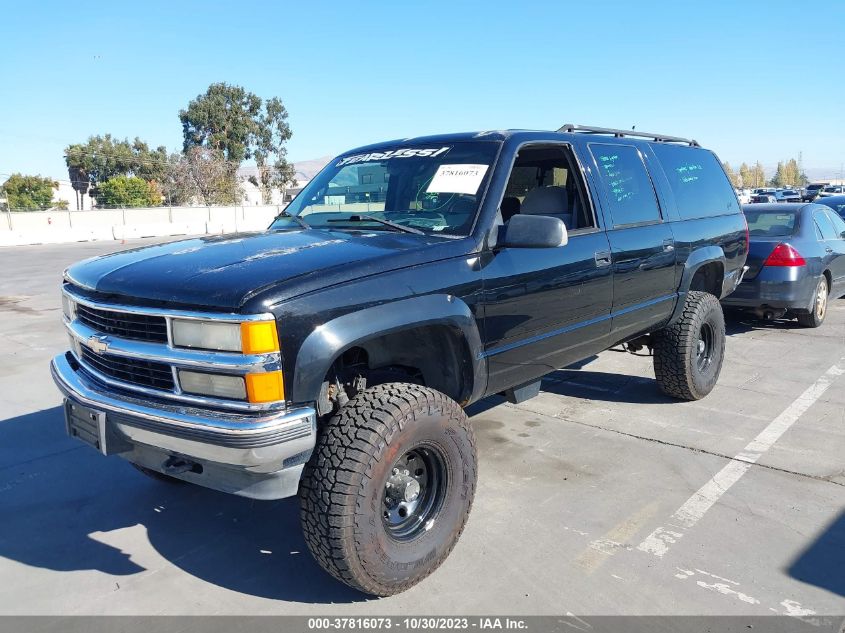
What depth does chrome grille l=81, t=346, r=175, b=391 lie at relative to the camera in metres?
2.71

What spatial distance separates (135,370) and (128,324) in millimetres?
199

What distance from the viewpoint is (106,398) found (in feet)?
9.55

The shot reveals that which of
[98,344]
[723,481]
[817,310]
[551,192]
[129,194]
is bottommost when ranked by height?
[723,481]

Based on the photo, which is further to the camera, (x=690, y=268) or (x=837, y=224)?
(x=837, y=224)

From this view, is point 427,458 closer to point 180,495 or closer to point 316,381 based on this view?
point 316,381

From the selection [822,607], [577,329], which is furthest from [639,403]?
[822,607]

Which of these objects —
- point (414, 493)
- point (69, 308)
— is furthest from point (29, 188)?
point (414, 493)

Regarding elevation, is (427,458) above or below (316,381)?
below

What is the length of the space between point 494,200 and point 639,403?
9.20ft

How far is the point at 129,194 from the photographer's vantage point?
57625mm

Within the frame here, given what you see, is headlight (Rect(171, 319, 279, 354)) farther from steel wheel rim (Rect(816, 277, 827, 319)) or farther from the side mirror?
steel wheel rim (Rect(816, 277, 827, 319))

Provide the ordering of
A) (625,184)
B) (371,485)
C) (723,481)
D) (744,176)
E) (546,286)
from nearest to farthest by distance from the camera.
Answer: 1. (371,485)
2. (546,286)
3. (723,481)
4. (625,184)
5. (744,176)

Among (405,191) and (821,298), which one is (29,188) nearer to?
(821,298)

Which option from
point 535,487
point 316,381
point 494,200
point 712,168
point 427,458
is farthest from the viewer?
point 712,168
